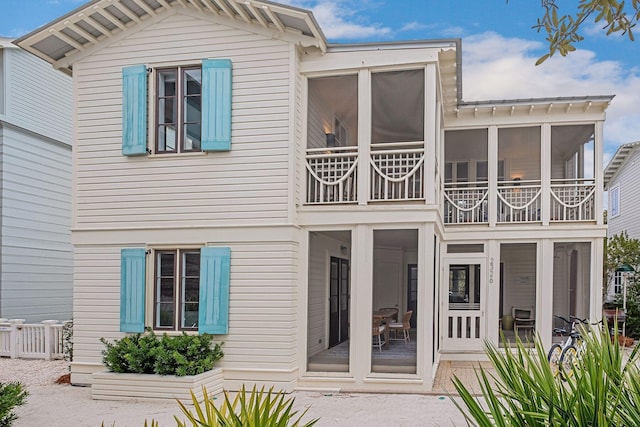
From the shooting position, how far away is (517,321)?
12.9m

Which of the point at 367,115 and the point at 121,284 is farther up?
the point at 367,115

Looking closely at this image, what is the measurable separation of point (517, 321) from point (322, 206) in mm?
6736

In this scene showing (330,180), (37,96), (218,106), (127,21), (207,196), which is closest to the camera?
(218,106)

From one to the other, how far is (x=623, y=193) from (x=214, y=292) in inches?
704

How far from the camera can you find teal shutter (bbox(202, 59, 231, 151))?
8.59 metres

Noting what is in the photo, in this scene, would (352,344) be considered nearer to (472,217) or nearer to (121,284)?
(121,284)

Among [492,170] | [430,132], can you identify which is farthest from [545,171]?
[430,132]

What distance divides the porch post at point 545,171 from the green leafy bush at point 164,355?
7.11 m

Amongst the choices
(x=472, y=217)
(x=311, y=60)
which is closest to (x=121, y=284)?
(x=311, y=60)

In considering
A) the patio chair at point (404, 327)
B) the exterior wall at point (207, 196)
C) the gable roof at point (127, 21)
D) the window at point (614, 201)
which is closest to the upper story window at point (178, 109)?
the exterior wall at point (207, 196)

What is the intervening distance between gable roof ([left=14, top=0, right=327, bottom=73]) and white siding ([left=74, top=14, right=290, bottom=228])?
213 mm

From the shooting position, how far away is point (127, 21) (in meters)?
9.14

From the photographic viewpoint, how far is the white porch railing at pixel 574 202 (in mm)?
11195

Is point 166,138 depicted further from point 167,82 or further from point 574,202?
point 574,202
